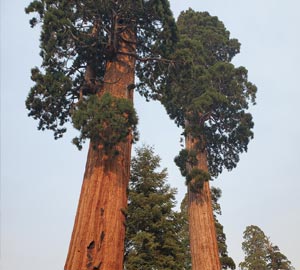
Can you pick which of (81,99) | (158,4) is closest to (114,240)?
(81,99)

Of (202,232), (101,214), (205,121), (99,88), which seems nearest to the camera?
(101,214)

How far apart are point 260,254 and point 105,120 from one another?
23.5 meters

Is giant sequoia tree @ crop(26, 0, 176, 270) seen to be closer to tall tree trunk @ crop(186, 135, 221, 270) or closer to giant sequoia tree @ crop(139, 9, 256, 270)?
giant sequoia tree @ crop(139, 9, 256, 270)

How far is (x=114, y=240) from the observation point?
5.52 metres

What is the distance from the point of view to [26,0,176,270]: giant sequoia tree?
5.55 meters

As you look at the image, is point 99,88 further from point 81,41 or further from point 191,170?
point 191,170

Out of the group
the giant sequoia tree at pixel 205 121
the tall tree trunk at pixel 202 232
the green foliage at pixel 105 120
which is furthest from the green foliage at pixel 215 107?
the green foliage at pixel 105 120

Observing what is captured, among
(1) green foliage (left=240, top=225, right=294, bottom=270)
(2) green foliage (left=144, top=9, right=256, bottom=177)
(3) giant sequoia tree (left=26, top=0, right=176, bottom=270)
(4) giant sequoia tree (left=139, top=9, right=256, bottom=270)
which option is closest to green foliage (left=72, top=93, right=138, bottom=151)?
(3) giant sequoia tree (left=26, top=0, right=176, bottom=270)

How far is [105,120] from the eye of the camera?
6078 mm

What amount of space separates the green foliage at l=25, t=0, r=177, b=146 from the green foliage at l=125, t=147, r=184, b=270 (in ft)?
15.3

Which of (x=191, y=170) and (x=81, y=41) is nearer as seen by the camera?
(x=81, y=41)

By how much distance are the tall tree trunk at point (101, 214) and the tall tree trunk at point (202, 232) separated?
488cm

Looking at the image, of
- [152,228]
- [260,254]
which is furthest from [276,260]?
[152,228]

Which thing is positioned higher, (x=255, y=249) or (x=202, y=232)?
(x=255, y=249)
